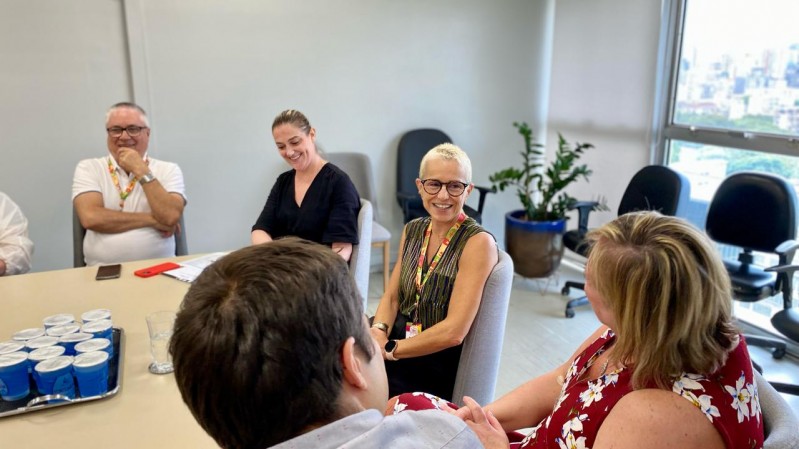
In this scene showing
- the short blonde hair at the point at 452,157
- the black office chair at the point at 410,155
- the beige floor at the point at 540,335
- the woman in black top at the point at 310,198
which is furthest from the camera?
the black office chair at the point at 410,155

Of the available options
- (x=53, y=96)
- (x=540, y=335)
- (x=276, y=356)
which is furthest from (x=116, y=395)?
(x=53, y=96)

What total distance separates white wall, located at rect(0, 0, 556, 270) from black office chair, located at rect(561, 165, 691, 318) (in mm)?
1228

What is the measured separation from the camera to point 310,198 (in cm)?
242

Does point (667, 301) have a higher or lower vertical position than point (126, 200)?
higher

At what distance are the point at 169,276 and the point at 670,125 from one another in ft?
11.0

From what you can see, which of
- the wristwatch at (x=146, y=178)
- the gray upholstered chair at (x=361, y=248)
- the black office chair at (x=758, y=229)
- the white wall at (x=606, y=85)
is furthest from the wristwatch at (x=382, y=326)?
the white wall at (x=606, y=85)

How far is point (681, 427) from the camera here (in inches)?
37.8

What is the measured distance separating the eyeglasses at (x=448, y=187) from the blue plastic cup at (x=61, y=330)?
3.70ft

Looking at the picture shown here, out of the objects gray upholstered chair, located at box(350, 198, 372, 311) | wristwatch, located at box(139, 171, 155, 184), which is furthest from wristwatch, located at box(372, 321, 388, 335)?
wristwatch, located at box(139, 171, 155, 184)

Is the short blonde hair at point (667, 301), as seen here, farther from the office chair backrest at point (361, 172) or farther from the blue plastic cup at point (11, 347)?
the office chair backrest at point (361, 172)

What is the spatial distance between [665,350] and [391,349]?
0.97 meters

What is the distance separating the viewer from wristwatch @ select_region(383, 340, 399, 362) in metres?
1.80

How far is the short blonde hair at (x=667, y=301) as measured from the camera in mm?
1011

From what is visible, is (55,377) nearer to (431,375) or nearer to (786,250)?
(431,375)
